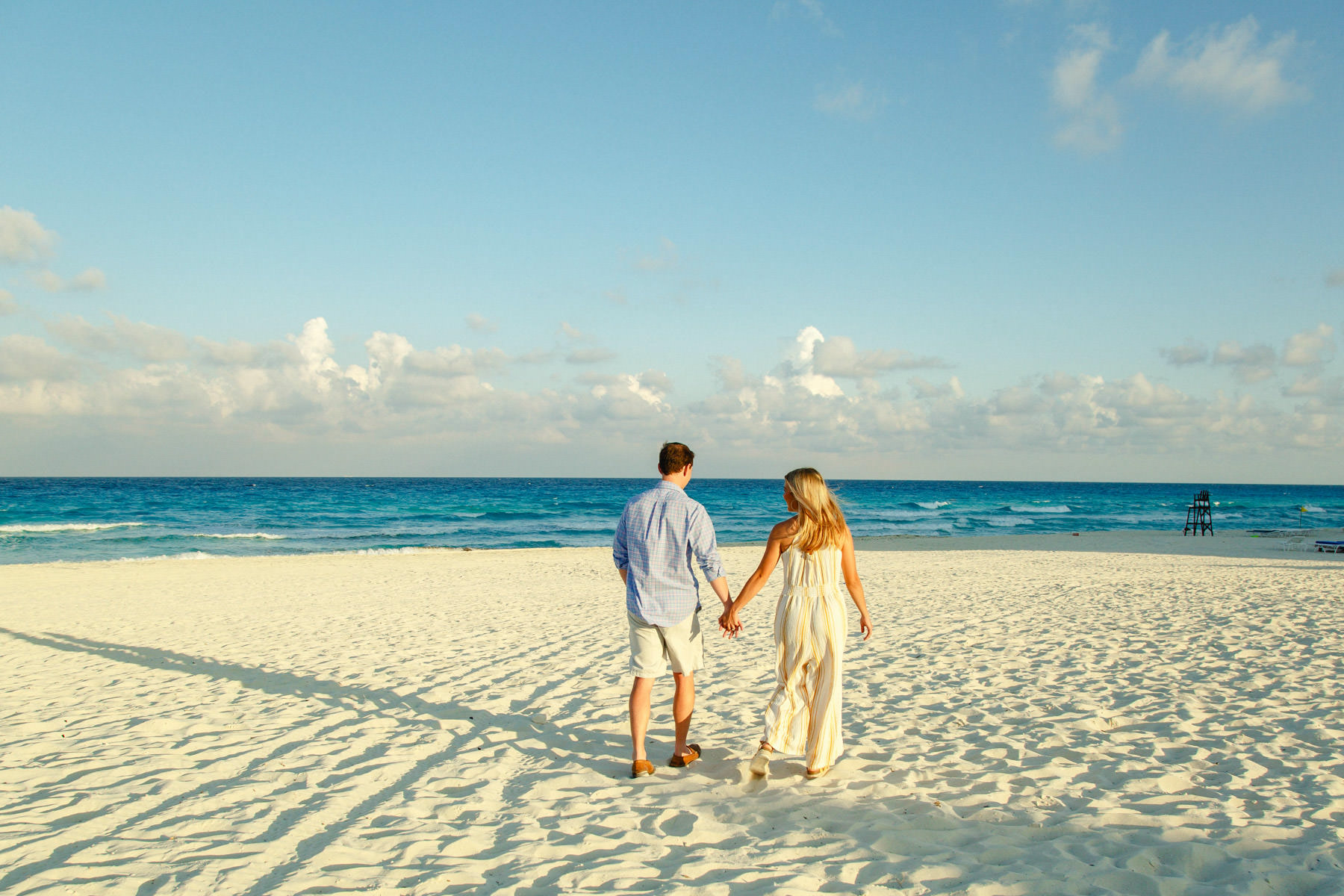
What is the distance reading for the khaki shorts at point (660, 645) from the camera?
4039mm

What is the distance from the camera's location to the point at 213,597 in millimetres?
12273

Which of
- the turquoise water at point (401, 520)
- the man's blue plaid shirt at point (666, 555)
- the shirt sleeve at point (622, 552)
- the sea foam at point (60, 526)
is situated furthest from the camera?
the sea foam at point (60, 526)

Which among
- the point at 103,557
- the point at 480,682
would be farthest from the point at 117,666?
the point at 103,557

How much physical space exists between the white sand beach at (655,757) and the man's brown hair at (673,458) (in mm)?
1682

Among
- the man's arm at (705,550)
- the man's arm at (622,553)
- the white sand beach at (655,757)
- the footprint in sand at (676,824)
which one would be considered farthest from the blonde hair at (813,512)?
the footprint in sand at (676,824)

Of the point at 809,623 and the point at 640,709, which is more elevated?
the point at 809,623

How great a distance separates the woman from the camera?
3.94m

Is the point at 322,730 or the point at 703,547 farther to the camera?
the point at 322,730

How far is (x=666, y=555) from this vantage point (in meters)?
4.00

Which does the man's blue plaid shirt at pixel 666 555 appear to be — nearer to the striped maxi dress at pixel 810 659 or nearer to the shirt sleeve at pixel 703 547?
the shirt sleeve at pixel 703 547

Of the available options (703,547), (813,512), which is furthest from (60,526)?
(813,512)

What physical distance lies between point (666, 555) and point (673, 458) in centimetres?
52

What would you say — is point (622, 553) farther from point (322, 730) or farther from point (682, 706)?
point (322, 730)

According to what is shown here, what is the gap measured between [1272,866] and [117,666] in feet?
28.5
